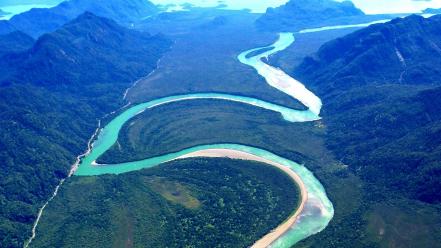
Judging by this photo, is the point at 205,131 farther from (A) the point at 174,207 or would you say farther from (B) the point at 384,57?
(B) the point at 384,57

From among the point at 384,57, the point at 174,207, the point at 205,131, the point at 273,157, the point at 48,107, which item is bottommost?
the point at 205,131

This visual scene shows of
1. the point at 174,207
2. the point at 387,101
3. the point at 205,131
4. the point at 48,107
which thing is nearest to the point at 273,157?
the point at 205,131

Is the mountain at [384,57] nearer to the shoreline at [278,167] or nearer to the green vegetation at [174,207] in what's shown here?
the shoreline at [278,167]

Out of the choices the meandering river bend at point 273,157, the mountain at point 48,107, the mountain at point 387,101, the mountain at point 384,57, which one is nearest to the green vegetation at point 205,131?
the meandering river bend at point 273,157

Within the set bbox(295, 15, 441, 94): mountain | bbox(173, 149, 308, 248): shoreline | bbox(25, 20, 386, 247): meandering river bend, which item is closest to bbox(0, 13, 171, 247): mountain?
bbox(25, 20, 386, 247): meandering river bend

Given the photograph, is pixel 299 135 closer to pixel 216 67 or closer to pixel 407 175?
pixel 407 175
